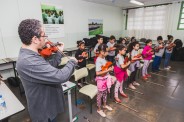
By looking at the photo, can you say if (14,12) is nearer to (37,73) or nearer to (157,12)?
(37,73)

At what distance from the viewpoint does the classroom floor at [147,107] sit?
2.26m

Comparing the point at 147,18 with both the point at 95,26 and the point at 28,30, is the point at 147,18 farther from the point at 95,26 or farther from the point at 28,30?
the point at 28,30

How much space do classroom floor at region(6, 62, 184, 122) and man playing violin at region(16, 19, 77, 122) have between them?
1.36 m

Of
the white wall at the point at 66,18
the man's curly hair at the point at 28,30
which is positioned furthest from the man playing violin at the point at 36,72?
the white wall at the point at 66,18

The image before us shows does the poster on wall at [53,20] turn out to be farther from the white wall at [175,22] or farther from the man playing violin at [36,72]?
the white wall at [175,22]

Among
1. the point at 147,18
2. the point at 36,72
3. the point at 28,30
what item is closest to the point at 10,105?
the point at 36,72

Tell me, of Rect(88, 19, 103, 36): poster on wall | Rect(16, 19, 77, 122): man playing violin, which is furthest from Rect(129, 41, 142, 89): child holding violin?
Rect(88, 19, 103, 36): poster on wall

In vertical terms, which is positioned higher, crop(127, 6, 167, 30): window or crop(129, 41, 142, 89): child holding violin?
crop(127, 6, 167, 30): window

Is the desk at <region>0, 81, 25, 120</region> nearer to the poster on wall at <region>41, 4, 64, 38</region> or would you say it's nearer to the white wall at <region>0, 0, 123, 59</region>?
the white wall at <region>0, 0, 123, 59</region>

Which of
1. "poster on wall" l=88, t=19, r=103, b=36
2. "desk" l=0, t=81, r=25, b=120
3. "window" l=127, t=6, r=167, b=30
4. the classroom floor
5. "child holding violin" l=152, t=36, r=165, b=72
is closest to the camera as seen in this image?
"desk" l=0, t=81, r=25, b=120

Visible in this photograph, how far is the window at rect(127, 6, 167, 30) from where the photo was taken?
6.39 meters

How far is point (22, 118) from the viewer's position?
2.31 metres

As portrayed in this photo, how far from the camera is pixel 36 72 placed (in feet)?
3.00

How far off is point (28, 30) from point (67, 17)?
4466mm
